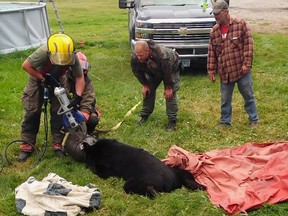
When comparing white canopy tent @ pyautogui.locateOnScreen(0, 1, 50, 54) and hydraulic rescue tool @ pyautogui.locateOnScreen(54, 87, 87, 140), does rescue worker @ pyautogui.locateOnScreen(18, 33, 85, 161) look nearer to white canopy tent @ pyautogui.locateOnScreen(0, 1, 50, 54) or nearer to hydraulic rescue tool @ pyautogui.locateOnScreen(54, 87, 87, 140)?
hydraulic rescue tool @ pyautogui.locateOnScreen(54, 87, 87, 140)

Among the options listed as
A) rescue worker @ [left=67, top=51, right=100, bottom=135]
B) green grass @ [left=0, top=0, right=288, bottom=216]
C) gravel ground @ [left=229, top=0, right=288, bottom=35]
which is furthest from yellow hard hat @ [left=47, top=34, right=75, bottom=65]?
gravel ground @ [left=229, top=0, right=288, bottom=35]

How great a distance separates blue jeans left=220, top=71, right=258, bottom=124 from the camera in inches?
265

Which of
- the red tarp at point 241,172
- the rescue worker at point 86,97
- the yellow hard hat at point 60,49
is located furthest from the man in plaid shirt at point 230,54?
the yellow hard hat at point 60,49

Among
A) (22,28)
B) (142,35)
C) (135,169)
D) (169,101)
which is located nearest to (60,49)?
(135,169)

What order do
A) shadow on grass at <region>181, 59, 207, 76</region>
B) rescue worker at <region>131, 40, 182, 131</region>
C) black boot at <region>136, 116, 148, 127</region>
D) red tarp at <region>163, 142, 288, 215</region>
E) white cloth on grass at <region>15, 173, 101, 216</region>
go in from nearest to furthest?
white cloth on grass at <region>15, 173, 101, 216</region>, red tarp at <region>163, 142, 288, 215</region>, rescue worker at <region>131, 40, 182, 131</region>, black boot at <region>136, 116, 148, 127</region>, shadow on grass at <region>181, 59, 207, 76</region>

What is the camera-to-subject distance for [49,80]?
565 cm

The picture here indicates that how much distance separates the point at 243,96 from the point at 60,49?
3043 mm

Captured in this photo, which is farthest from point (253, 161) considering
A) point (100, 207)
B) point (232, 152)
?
point (100, 207)

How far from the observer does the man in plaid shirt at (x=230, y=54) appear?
255 inches

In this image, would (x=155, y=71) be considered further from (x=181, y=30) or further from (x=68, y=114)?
(x=181, y=30)

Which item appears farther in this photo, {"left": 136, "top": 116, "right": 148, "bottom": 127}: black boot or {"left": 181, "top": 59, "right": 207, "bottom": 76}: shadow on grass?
{"left": 181, "top": 59, "right": 207, "bottom": 76}: shadow on grass

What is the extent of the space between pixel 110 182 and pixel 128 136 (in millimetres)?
1675

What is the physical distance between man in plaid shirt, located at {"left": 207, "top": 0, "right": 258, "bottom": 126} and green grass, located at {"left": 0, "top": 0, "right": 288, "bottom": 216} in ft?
1.72

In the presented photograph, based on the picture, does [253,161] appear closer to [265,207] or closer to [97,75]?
[265,207]
